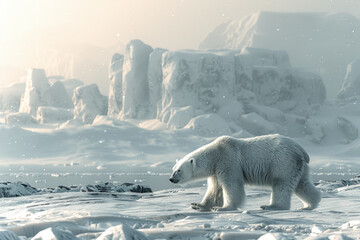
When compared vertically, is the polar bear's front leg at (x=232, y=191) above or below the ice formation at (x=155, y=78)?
below

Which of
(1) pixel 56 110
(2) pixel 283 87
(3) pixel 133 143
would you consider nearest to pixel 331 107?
(2) pixel 283 87

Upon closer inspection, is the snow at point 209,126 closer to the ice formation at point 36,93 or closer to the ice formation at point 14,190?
the ice formation at point 36,93

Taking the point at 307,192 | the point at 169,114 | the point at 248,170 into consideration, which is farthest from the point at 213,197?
the point at 169,114

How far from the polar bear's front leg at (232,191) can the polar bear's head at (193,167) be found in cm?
31

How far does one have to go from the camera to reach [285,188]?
594 centimetres

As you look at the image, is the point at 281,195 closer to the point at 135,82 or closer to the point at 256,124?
the point at 256,124

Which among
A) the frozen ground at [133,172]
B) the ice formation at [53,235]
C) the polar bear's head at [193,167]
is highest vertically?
the ice formation at [53,235]

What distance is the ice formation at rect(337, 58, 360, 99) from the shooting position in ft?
552

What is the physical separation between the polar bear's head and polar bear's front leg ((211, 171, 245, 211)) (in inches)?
12.0

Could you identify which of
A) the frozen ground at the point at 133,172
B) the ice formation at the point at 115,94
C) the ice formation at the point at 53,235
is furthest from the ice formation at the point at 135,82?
the ice formation at the point at 53,235

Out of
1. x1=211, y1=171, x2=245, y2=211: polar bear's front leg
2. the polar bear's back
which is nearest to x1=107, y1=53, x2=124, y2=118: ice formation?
the polar bear's back

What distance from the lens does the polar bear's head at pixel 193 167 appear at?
6.21 meters

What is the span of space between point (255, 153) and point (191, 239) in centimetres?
283

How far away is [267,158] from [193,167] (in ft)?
3.17
